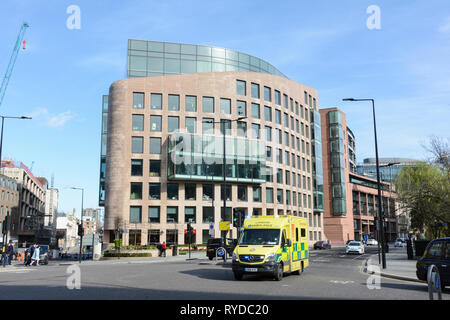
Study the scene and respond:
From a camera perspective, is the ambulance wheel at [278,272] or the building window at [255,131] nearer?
the ambulance wheel at [278,272]

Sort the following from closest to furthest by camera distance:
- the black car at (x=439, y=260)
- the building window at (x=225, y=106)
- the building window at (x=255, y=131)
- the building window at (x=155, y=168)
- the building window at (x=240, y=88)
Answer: the black car at (x=439, y=260) → the building window at (x=155, y=168) → the building window at (x=225, y=106) → the building window at (x=255, y=131) → the building window at (x=240, y=88)

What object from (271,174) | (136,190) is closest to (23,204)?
(136,190)

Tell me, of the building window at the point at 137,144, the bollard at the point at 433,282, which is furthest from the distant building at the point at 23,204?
the bollard at the point at 433,282

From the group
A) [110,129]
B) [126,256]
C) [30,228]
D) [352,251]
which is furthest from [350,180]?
[30,228]

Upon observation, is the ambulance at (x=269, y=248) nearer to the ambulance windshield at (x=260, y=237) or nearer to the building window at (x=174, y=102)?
the ambulance windshield at (x=260, y=237)

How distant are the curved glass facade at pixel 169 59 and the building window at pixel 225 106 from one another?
9.84 meters

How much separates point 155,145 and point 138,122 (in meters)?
4.02

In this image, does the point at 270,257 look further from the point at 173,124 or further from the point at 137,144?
the point at 173,124

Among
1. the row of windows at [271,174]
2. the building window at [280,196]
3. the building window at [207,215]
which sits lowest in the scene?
the building window at [207,215]

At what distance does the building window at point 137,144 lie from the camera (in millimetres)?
58094

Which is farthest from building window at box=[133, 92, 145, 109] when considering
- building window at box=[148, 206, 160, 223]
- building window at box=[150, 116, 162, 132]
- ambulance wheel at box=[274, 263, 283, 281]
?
ambulance wheel at box=[274, 263, 283, 281]

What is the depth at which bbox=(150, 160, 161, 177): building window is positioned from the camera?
58.0 meters

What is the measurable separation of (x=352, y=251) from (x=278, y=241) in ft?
103

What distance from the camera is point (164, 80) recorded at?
199 ft
